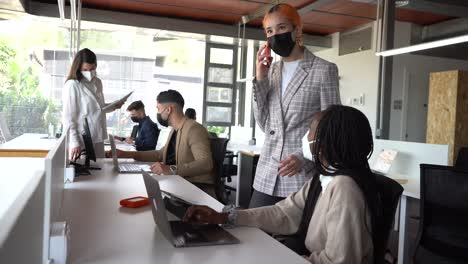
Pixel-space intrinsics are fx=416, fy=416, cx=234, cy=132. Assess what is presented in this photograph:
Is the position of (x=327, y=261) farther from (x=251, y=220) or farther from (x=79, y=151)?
(x=79, y=151)

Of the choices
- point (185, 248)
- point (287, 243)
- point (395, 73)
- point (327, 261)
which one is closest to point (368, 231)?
point (327, 261)

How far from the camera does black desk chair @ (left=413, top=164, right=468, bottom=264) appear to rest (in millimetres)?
2252

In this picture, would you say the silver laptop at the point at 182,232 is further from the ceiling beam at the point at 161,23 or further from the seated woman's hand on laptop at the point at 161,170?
the ceiling beam at the point at 161,23

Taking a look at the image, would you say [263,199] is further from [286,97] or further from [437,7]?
[437,7]

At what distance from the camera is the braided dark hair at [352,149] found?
125cm

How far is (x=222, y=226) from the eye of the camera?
145cm

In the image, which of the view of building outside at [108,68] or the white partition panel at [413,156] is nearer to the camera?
the white partition panel at [413,156]

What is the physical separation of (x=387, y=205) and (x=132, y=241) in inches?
31.0

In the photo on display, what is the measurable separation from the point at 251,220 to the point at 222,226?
0.12 meters

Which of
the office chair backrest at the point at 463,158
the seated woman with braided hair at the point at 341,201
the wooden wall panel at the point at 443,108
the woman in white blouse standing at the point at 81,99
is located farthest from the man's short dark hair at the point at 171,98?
the wooden wall panel at the point at 443,108

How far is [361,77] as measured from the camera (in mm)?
7266

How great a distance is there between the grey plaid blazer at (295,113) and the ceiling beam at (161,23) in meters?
5.26

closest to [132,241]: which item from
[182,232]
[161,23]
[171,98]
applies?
[182,232]

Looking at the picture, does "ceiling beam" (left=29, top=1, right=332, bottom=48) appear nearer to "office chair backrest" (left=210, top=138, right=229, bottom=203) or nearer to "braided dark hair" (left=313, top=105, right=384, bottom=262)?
"office chair backrest" (left=210, top=138, right=229, bottom=203)
